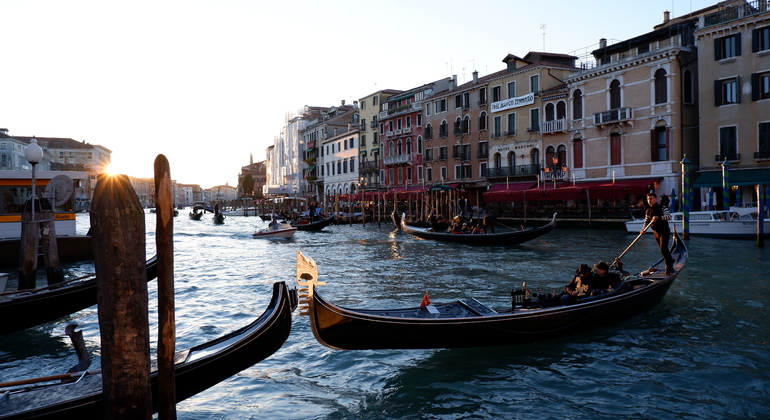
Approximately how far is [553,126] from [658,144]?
5562 mm

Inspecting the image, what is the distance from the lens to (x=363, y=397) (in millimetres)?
5023

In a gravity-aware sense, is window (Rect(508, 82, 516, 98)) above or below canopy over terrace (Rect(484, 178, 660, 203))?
above

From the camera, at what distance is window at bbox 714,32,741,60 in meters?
20.6

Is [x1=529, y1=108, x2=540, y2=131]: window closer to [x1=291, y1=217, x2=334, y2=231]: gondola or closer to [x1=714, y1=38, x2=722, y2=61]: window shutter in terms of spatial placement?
[x1=714, y1=38, x2=722, y2=61]: window shutter

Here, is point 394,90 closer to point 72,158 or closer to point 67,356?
point 67,356

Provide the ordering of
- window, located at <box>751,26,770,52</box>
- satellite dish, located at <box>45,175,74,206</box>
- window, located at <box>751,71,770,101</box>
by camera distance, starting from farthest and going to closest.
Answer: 1. window, located at <box>751,71,770,101</box>
2. window, located at <box>751,26,770,52</box>
3. satellite dish, located at <box>45,175,74,206</box>

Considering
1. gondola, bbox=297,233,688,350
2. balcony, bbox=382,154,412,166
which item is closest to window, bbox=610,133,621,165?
balcony, bbox=382,154,412,166

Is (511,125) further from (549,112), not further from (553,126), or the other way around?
(553,126)

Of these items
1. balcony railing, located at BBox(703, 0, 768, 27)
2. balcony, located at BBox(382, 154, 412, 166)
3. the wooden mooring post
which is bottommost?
the wooden mooring post

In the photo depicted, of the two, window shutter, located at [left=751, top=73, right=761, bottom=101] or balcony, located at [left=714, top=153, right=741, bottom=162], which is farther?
balcony, located at [left=714, top=153, right=741, bottom=162]

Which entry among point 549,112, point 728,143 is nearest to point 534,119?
point 549,112

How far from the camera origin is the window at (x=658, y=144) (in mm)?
Answer: 22891

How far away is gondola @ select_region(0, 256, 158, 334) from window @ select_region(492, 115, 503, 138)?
86.8 ft

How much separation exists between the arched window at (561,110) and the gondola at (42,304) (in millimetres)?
24479
